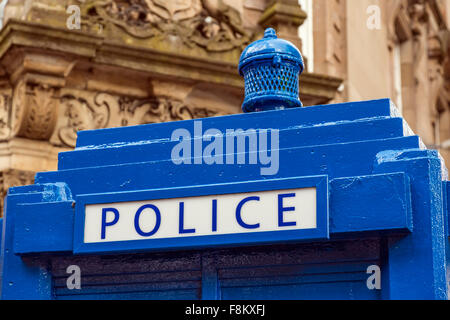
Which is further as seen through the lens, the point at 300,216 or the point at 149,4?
the point at 149,4

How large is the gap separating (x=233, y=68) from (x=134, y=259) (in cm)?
612

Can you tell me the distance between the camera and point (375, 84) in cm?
1537

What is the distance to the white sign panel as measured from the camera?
14.1ft

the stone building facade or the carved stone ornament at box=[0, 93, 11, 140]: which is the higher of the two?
the stone building facade

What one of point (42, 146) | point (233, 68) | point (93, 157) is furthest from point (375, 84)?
point (93, 157)

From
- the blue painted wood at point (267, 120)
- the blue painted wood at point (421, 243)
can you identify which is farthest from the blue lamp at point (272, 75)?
the blue painted wood at point (421, 243)

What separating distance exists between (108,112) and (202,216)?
6071 mm

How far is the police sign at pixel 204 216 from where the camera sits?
4281 millimetres

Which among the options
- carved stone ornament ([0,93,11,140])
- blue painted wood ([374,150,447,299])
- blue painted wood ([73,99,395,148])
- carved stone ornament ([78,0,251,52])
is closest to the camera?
blue painted wood ([374,150,447,299])
